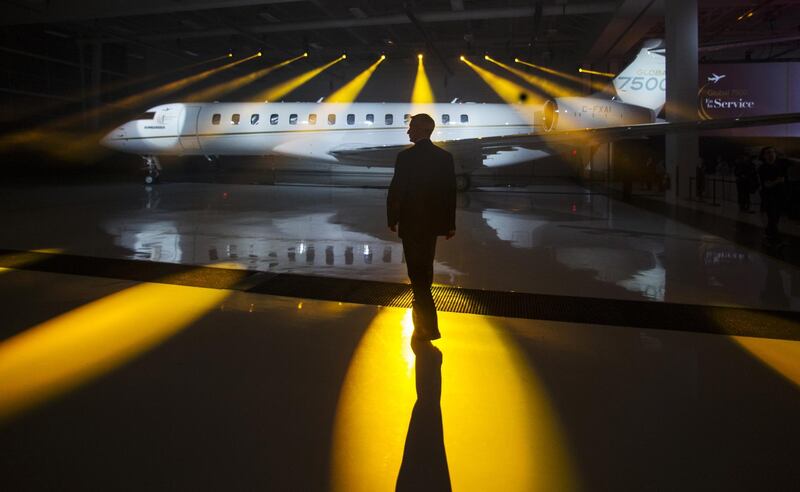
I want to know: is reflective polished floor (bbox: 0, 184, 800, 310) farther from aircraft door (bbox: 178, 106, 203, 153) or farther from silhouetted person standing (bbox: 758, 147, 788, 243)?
aircraft door (bbox: 178, 106, 203, 153)

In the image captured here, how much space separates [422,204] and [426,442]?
1747mm

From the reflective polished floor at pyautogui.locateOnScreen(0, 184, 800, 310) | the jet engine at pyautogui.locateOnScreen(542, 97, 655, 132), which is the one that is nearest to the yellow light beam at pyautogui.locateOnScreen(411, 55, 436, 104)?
the jet engine at pyautogui.locateOnScreen(542, 97, 655, 132)

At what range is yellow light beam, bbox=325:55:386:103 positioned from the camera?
29.7m

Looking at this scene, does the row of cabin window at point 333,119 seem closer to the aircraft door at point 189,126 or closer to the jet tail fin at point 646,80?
the aircraft door at point 189,126

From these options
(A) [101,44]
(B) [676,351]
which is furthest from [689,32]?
(A) [101,44]

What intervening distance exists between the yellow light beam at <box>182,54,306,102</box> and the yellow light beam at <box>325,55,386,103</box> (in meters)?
2.91

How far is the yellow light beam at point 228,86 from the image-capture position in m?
29.4

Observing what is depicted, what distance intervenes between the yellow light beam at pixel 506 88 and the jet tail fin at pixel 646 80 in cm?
1008

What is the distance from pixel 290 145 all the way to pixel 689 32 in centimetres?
1158

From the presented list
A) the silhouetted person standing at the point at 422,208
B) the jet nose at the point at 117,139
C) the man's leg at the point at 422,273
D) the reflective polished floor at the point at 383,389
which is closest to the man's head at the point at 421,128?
the silhouetted person standing at the point at 422,208

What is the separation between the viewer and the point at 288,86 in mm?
30984

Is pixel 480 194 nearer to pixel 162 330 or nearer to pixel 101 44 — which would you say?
pixel 162 330

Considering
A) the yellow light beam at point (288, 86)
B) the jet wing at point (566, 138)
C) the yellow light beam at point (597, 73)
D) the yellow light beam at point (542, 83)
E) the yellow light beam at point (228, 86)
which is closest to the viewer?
the jet wing at point (566, 138)

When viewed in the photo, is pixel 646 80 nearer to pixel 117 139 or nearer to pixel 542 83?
pixel 542 83
